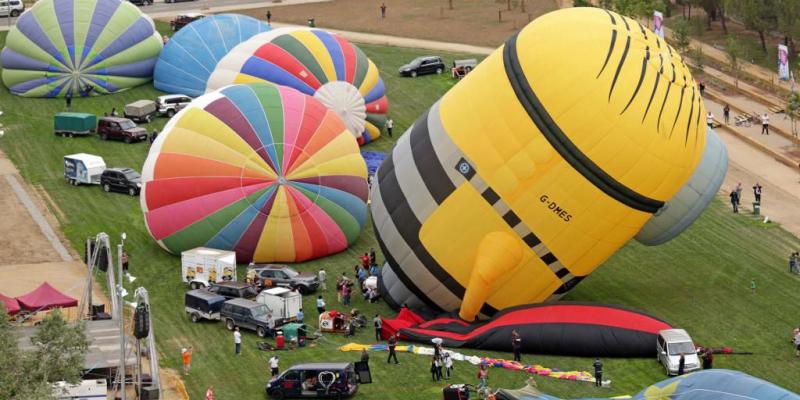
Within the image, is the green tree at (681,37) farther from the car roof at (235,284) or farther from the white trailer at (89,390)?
the white trailer at (89,390)

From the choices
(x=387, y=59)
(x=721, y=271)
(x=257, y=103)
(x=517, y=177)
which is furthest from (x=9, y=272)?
(x=387, y=59)

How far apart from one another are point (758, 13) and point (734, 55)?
575cm

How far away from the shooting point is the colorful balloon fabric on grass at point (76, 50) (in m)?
93.1

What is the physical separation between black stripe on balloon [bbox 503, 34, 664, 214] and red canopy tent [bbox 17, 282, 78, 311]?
17.6 metres

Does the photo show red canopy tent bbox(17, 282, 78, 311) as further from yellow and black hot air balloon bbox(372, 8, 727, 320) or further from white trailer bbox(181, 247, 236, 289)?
yellow and black hot air balloon bbox(372, 8, 727, 320)

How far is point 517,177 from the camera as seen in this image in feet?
192

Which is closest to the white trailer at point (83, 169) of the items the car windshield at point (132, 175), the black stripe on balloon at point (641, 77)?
the car windshield at point (132, 175)

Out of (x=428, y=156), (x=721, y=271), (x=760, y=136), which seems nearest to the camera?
(x=428, y=156)

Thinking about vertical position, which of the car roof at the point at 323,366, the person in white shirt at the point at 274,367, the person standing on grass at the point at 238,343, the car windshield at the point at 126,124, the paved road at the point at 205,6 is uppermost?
the car roof at the point at 323,366

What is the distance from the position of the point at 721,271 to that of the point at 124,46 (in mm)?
37392

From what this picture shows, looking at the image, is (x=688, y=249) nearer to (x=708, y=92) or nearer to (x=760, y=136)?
(x=760, y=136)

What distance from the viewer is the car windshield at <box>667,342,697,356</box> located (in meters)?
58.1

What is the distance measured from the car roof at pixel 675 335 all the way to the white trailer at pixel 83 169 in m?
31.6

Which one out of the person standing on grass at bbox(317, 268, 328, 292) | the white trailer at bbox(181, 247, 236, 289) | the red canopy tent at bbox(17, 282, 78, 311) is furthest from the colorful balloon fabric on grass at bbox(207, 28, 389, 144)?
the red canopy tent at bbox(17, 282, 78, 311)
